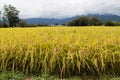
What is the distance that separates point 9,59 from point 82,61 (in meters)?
1.17

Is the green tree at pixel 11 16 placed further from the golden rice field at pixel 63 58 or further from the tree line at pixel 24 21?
the golden rice field at pixel 63 58

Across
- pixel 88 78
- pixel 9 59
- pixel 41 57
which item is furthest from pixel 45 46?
pixel 88 78

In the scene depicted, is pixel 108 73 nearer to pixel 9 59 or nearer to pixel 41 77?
pixel 41 77

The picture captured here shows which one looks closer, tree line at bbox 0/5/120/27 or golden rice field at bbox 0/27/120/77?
golden rice field at bbox 0/27/120/77

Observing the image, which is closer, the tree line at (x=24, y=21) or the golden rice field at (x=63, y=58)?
the golden rice field at (x=63, y=58)

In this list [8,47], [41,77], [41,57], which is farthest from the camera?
[8,47]

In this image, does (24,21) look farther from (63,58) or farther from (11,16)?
(63,58)

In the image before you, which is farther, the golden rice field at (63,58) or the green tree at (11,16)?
the green tree at (11,16)

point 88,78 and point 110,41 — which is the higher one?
point 110,41

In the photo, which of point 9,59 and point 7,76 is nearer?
point 7,76

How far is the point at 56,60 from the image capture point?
3871 millimetres

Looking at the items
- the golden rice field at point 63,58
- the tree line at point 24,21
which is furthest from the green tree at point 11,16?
the golden rice field at point 63,58

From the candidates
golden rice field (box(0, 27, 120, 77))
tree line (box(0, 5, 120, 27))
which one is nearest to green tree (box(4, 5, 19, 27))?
tree line (box(0, 5, 120, 27))

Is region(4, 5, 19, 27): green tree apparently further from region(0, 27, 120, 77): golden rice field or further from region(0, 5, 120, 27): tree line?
region(0, 27, 120, 77): golden rice field
